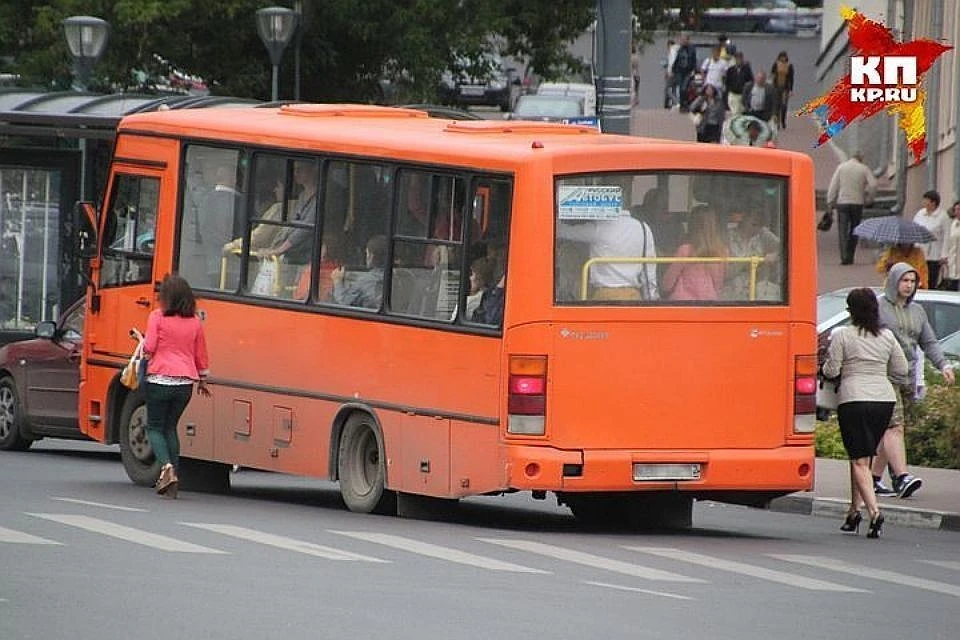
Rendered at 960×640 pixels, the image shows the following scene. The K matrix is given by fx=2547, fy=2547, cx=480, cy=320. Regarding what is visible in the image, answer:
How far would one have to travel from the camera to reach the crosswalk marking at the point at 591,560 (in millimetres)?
13578

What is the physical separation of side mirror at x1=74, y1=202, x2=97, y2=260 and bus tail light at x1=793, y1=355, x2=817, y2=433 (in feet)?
19.5

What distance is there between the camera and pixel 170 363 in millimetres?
17406

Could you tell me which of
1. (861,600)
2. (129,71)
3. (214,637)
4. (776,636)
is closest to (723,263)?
(861,600)

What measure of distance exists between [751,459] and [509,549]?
1920 mm

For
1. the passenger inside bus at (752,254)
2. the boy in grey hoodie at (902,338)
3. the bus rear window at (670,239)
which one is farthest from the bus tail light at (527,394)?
the boy in grey hoodie at (902,338)

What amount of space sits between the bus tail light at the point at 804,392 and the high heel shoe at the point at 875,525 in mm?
1024

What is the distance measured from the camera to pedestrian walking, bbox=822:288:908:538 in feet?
55.7

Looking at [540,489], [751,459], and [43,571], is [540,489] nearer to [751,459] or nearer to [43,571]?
[751,459]

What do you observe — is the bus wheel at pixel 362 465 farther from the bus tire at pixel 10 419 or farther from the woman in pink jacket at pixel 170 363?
the bus tire at pixel 10 419

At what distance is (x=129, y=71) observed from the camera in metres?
38.0

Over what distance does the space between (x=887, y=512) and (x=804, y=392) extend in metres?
2.86

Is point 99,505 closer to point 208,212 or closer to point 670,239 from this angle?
point 208,212

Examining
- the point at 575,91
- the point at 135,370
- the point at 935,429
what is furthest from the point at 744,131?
the point at 135,370

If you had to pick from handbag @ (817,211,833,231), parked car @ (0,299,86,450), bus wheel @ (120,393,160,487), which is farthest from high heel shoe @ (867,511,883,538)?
handbag @ (817,211,833,231)
